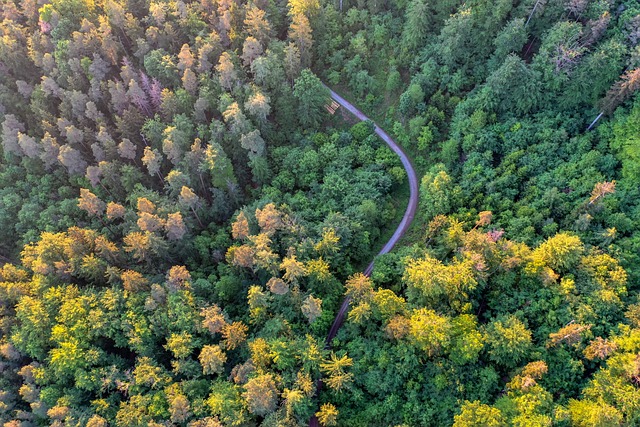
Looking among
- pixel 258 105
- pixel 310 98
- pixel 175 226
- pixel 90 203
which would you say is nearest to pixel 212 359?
pixel 175 226

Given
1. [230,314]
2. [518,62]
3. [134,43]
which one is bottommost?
[230,314]

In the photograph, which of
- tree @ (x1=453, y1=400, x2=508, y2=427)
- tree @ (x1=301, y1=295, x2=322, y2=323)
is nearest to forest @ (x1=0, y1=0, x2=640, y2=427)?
tree @ (x1=453, y1=400, x2=508, y2=427)

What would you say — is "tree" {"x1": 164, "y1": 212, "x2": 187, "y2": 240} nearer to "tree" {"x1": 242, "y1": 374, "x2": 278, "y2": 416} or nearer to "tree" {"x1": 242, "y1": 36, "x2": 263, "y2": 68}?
"tree" {"x1": 242, "y1": 374, "x2": 278, "y2": 416}

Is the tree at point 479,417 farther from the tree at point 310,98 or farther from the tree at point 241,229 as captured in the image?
the tree at point 310,98

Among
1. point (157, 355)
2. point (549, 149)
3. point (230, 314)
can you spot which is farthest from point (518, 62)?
point (157, 355)

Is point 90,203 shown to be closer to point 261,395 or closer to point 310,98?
point 310,98

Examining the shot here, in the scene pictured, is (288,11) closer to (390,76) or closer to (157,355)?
(390,76)

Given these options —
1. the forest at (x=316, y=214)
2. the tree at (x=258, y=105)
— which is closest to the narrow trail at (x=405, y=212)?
the forest at (x=316, y=214)
